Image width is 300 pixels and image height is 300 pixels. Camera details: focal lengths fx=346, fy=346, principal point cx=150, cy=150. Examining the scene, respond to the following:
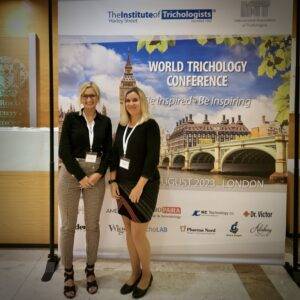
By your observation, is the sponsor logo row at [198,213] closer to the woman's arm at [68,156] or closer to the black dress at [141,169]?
the black dress at [141,169]

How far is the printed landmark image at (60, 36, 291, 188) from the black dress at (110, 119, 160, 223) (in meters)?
0.50

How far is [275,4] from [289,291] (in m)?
2.24

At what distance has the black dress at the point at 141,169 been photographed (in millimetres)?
2395

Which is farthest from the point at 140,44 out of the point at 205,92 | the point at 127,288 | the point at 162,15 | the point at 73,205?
the point at 127,288

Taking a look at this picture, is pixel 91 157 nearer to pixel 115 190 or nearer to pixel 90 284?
pixel 115 190

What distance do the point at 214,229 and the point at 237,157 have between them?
0.65 meters

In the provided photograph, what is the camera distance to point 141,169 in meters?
2.46

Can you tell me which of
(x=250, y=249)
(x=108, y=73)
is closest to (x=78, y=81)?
(x=108, y=73)

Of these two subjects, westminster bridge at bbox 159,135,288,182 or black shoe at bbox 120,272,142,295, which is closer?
black shoe at bbox 120,272,142,295

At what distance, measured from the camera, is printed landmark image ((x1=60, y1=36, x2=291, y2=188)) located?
9.25ft

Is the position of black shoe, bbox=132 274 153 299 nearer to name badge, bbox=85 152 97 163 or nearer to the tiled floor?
the tiled floor

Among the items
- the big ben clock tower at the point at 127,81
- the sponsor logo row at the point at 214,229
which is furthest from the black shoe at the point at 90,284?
the big ben clock tower at the point at 127,81

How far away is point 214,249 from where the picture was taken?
9.86 ft

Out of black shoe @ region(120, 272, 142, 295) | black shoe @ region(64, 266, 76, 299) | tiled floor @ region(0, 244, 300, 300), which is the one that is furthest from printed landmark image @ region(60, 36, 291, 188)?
black shoe @ region(64, 266, 76, 299)
